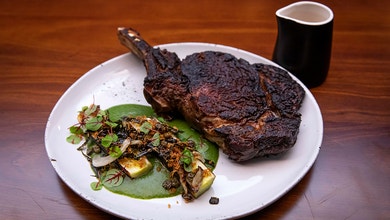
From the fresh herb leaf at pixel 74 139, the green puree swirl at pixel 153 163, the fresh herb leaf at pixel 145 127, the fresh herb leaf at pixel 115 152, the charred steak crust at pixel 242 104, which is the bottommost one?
the green puree swirl at pixel 153 163

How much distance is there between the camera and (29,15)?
3.38 metres

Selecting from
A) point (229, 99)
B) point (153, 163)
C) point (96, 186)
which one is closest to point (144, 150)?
point (153, 163)

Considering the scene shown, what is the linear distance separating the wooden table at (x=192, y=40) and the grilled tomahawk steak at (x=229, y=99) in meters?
0.32

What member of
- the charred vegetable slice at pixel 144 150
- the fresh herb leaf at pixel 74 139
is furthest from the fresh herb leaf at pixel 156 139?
the fresh herb leaf at pixel 74 139

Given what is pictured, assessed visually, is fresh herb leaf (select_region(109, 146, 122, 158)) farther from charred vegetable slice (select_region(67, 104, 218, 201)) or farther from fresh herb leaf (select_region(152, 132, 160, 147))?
fresh herb leaf (select_region(152, 132, 160, 147))

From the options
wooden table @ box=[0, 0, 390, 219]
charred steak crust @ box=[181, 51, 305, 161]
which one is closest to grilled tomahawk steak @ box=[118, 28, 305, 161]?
charred steak crust @ box=[181, 51, 305, 161]

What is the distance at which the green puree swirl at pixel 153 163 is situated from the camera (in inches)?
80.7

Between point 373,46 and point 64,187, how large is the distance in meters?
2.41

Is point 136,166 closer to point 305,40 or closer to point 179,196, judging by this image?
point 179,196

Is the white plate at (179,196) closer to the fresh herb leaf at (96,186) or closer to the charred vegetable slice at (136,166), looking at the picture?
the fresh herb leaf at (96,186)

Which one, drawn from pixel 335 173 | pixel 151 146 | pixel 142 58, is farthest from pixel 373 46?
pixel 151 146

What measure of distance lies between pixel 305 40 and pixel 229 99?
0.68 m

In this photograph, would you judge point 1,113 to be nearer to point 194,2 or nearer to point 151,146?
point 151,146

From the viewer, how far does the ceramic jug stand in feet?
8.30
